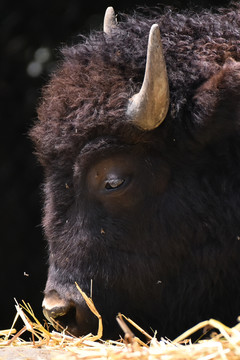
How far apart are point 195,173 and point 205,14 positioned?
1227mm

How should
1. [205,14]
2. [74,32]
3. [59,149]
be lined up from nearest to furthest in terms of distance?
1. [59,149]
2. [205,14]
3. [74,32]

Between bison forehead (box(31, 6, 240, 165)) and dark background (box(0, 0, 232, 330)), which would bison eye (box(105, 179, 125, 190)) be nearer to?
bison forehead (box(31, 6, 240, 165))

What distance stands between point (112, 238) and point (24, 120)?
422 centimetres

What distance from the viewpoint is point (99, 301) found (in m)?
3.74

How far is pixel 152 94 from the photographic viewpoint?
3551mm

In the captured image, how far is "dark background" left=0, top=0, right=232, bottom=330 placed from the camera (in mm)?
7449

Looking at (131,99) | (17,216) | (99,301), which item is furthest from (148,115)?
(17,216)

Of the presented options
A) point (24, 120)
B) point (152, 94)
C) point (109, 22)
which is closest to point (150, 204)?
point (152, 94)

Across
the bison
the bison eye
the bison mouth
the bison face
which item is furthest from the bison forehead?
the bison mouth

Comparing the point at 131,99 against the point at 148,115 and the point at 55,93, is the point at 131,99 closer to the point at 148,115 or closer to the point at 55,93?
the point at 148,115

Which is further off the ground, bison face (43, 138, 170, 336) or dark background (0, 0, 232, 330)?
bison face (43, 138, 170, 336)

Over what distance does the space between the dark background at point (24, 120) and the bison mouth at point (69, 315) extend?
3.81 m

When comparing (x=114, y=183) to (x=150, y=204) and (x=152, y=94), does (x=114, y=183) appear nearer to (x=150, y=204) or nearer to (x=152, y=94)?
(x=150, y=204)

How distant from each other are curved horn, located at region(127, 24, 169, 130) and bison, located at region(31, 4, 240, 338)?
12 millimetres
